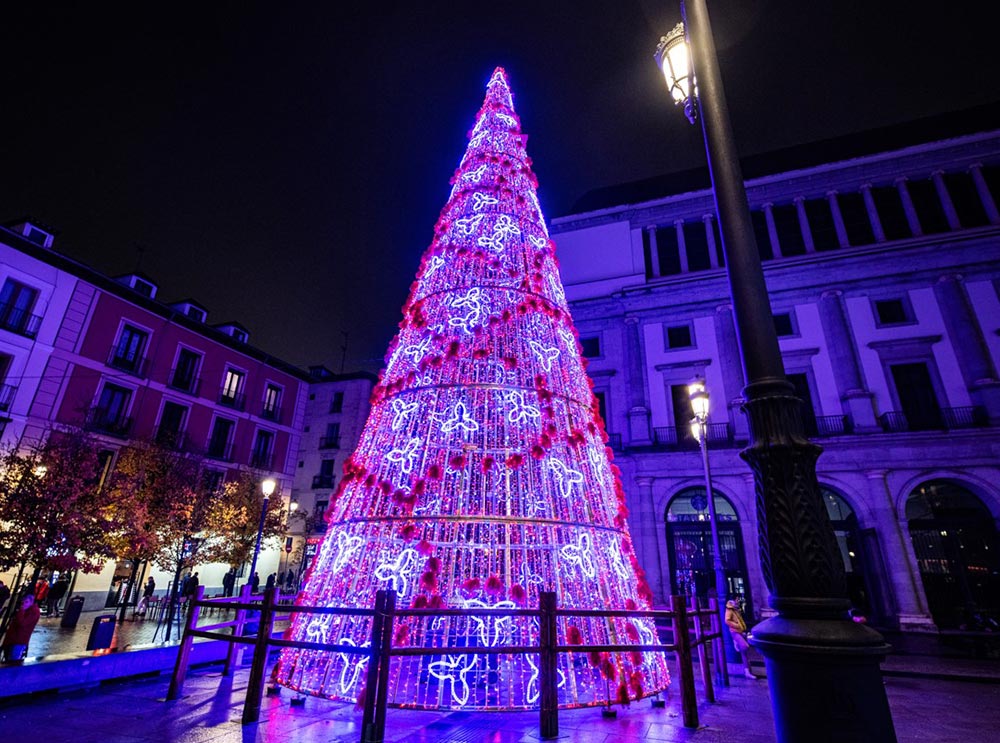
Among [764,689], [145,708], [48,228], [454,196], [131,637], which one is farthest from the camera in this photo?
[48,228]

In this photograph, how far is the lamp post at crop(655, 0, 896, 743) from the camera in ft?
6.82

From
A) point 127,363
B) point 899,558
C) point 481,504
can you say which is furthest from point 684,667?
point 127,363

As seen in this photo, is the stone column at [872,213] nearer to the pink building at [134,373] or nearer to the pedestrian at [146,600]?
the pink building at [134,373]

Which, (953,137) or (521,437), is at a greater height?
(953,137)

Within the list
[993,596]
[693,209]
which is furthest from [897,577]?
[693,209]

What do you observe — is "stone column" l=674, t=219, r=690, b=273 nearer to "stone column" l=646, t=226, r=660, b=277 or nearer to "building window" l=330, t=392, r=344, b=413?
"stone column" l=646, t=226, r=660, b=277

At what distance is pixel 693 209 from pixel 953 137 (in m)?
10.0

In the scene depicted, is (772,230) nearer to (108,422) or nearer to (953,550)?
(953,550)

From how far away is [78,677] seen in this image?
6051mm

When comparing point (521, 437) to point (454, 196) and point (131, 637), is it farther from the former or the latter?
point (131, 637)

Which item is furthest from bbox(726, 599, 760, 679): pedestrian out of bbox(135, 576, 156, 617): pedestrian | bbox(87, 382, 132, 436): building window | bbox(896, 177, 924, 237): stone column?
bbox(87, 382, 132, 436): building window

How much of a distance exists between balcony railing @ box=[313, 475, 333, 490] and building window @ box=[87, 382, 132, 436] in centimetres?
1338

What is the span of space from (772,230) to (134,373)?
1136 inches

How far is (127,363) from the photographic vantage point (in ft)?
68.7
